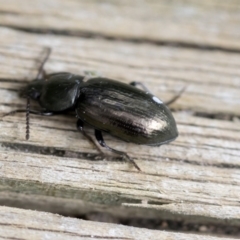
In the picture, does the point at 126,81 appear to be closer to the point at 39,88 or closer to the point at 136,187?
the point at 39,88

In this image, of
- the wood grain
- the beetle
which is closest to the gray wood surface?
the wood grain

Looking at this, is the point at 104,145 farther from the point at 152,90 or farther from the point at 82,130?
the point at 152,90

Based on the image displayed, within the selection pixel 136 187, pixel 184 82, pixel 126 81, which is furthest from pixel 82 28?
pixel 136 187

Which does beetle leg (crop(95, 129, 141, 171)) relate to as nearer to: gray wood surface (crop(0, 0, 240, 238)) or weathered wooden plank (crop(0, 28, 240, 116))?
gray wood surface (crop(0, 0, 240, 238))

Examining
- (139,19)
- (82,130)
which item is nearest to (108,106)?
(82,130)

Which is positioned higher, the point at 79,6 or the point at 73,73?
the point at 79,6

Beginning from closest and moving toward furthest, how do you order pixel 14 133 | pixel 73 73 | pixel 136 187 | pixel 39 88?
pixel 136 187 < pixel 14 133 < pixel 39 88 < pixel 73 73

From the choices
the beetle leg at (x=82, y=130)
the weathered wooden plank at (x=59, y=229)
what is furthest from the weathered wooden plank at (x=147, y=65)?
the weathered wooden plank at (x=59, y=229)

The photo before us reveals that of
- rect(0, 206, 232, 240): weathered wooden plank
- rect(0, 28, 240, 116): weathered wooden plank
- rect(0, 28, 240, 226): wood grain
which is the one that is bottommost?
rect(0, 206, 232, 240): weathered wooden plank
